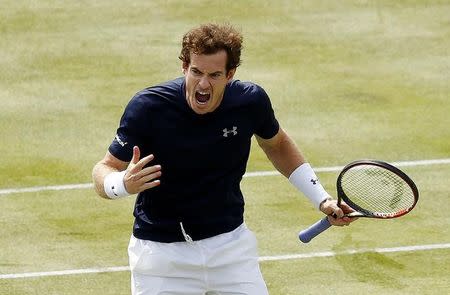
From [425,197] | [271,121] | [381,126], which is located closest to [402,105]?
[381,126]

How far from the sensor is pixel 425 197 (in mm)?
14641

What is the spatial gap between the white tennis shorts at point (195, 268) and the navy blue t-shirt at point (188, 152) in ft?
0.25

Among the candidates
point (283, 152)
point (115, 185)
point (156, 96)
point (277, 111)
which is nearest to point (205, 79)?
point (156, 96)

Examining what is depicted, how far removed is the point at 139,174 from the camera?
8.52 meters

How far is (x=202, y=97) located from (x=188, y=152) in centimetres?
41

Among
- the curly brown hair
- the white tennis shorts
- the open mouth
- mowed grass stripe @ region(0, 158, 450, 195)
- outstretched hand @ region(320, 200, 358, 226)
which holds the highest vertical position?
the curly brown hair

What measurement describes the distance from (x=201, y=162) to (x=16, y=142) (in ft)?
24.4

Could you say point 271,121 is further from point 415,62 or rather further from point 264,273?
point 415,62

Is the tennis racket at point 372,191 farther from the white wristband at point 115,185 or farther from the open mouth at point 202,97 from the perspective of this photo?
the white wristband at point 115,185

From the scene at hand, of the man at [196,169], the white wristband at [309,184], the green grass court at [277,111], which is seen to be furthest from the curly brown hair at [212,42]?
the green grass court at [277,111]

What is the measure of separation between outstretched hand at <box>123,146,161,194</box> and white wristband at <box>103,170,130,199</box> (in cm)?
7

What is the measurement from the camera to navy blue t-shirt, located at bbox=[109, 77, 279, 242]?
9148mm

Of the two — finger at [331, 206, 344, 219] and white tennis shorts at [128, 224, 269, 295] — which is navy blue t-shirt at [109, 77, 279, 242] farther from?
finger at [331, 206, 344, 219]

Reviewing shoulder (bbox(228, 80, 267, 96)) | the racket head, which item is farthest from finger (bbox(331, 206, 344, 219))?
shoulder (bbox(228, 80, 267, 96))
